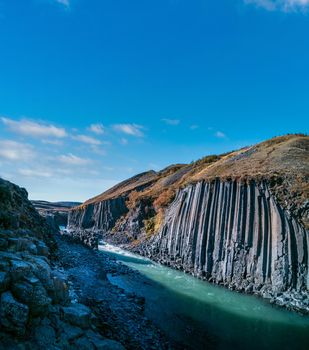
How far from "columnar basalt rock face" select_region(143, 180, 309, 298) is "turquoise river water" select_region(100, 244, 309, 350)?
2142 millimetres

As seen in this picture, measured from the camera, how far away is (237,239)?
30.3m

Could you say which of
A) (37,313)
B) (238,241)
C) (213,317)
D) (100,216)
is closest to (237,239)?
(238,241)

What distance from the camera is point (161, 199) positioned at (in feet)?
177

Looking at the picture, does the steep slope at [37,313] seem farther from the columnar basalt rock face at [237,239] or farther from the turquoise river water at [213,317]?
the columnar basalt rock face at [237,239]

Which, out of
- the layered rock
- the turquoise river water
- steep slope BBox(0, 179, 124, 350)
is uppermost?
the layered rock

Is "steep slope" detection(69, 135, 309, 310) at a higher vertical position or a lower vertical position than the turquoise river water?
higher

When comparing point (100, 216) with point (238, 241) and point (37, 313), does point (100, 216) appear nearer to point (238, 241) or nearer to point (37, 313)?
point (238, 241)

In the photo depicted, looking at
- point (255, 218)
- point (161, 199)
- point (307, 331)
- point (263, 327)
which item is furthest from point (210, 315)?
point (161, 199)

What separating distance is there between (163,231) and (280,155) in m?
19.7

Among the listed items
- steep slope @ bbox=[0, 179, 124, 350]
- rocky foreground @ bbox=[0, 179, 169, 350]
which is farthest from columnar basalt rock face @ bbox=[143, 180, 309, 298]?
steep slope @ bbox=[0, 179, 124, 350]

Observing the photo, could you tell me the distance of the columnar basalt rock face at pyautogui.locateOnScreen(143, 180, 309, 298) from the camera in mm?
25844

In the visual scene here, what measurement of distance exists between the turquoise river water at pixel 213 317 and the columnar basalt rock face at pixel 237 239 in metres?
2.14

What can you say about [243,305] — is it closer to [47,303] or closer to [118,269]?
[118,269]

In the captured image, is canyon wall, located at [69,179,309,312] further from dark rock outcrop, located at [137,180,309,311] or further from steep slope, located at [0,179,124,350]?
steep slope, located at [0,179,124,350]
